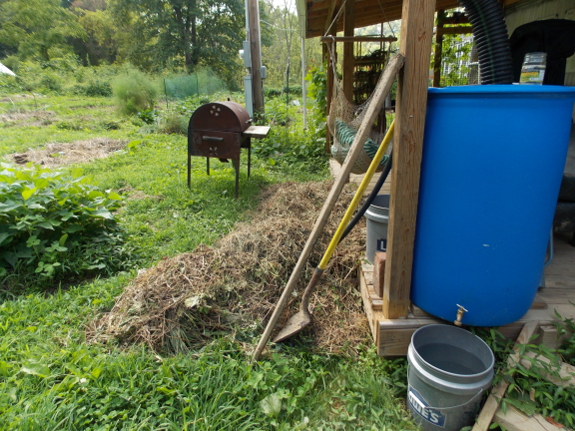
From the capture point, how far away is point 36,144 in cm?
797

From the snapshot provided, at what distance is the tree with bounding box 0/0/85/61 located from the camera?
32.0 meters

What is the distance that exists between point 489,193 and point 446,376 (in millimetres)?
797

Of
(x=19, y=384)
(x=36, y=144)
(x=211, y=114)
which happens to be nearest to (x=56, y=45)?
(x=36, y=144)

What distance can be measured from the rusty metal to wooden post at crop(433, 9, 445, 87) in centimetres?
381

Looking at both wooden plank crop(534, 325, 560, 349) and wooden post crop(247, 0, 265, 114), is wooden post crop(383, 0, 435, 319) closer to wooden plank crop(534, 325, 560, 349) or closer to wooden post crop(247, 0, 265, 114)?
wooden plank crop(534, 325, 560, 349)

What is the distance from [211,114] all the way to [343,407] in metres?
3.72

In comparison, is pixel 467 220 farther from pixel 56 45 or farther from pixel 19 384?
pixel 56 45

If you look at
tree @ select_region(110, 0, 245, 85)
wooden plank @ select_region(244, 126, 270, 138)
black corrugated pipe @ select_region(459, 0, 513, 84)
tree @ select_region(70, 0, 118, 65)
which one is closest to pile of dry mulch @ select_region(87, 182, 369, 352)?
black corrugated pipe @ select_region(459, 0, 513, 84)

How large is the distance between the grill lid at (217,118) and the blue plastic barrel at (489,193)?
324 centimetres

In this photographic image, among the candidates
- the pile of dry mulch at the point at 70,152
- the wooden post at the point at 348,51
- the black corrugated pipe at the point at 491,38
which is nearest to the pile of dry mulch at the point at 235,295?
the black corrugated pipe at the point at 491,38

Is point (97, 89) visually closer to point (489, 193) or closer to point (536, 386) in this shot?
point (489, 193)

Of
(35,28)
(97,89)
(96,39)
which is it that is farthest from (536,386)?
(96,39)

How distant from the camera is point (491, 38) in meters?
1.85

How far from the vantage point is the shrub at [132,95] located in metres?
11.7
